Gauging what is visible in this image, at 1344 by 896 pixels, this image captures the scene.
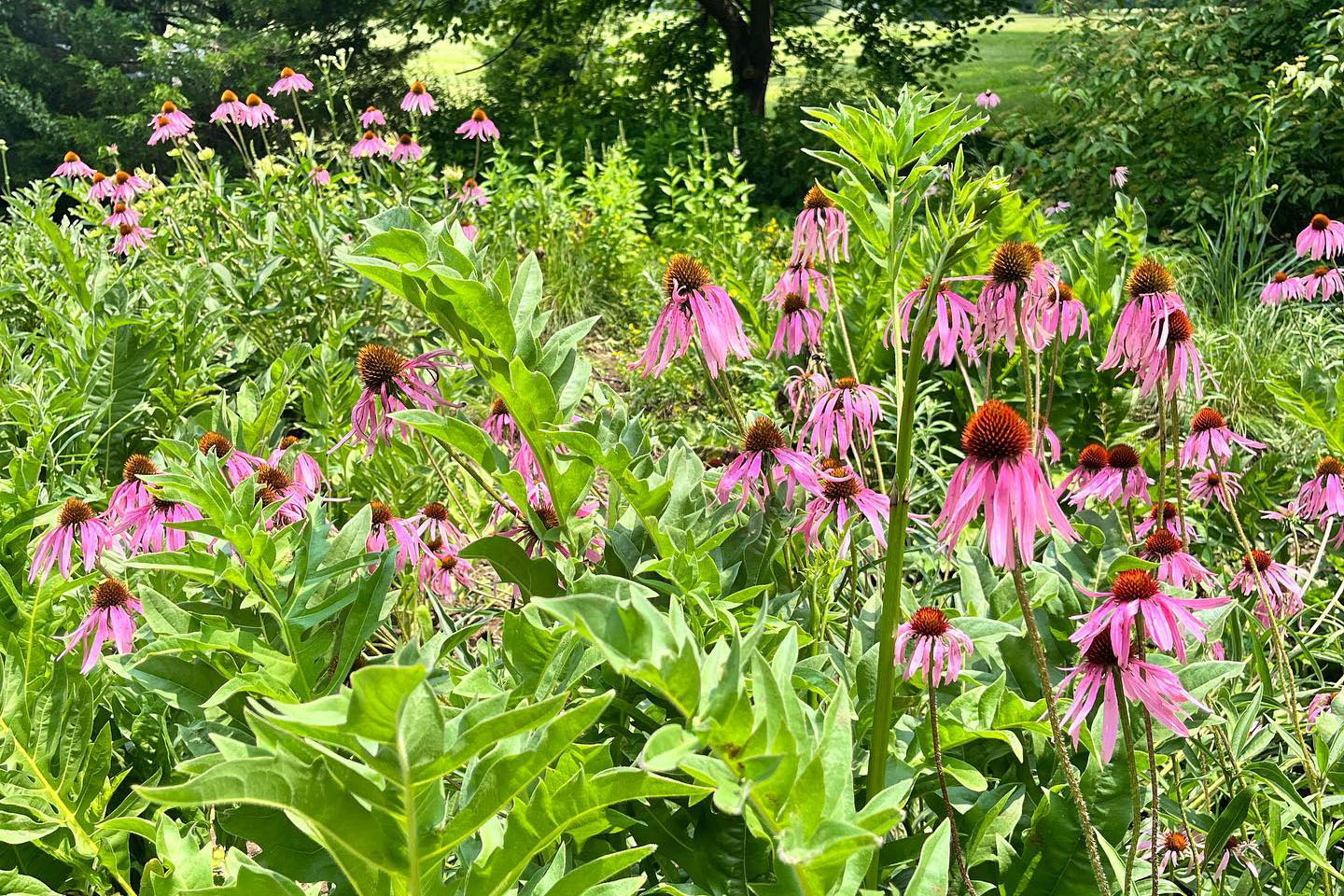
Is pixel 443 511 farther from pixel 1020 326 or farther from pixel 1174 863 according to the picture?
pixel 1174 863

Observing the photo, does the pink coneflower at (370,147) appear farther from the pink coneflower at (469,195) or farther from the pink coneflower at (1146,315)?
the pink coneflower at (1146,315)

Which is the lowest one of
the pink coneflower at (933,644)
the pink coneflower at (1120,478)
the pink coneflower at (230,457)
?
the pink coneflower at (1120,478)

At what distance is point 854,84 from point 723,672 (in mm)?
11035

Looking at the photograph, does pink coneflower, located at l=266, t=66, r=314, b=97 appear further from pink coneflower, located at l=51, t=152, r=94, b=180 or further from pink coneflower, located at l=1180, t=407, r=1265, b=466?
pink coneflower, located at l=1180, t=407, r=1265, b=466

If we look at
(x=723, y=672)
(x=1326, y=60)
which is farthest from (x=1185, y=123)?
(x=723, y=672)

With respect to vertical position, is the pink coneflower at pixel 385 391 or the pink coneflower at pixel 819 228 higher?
the pink coneflower at pixel 819 228

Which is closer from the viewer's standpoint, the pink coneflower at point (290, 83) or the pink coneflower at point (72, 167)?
the pink coneflower at point (290, 83)

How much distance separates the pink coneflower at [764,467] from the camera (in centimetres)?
147

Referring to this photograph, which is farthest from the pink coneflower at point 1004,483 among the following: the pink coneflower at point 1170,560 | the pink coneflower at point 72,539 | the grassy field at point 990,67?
the grassy field at point 990,67

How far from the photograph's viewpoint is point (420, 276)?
3.61 feet

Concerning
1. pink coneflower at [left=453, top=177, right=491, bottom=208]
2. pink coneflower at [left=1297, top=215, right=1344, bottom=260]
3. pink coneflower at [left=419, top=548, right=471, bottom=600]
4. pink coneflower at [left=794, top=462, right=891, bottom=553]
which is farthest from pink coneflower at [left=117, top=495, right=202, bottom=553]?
pink coneflower at [left=1297, top=215, right=1344, bottom=260]

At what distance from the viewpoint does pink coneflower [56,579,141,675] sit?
5.03 ft

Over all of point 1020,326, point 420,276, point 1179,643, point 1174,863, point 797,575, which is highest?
point 420,276

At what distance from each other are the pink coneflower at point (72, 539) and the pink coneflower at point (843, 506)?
1069 mm
